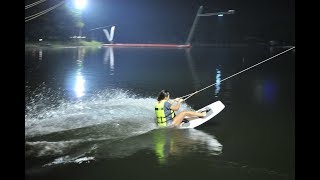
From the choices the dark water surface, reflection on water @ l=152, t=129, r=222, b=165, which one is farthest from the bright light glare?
reflection on water @ l=152, t=129, r=222, b=165

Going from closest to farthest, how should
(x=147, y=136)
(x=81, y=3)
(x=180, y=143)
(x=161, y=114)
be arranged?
(x=180, y=143), (x=147, y=136), (x=161, y=114), (x=81, y=3)

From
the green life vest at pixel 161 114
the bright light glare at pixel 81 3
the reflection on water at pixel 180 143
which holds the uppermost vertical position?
the bright light glare at pixel 81 3

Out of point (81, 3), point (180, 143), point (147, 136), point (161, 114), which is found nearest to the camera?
point (180, 143)

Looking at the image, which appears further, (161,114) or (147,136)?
(161,114)

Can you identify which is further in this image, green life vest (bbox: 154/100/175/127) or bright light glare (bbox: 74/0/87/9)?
bright light glare (bbox: 74/0/87/9)

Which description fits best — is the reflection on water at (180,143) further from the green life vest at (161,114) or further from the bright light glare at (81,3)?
the bright light glare at (81,3)

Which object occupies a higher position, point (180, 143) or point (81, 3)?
point (81, 3)

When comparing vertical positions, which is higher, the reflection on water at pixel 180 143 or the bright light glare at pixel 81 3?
the bright light glare at pixel 81 3

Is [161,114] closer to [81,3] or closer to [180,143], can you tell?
[180,143]

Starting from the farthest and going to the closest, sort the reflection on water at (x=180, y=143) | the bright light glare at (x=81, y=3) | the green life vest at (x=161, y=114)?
the bright light glare at (x=81, y=3), the green life vest at (x=161, y=114), the reflection on water at (x=180, y=143)

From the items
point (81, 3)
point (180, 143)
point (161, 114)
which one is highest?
point (81, 3)

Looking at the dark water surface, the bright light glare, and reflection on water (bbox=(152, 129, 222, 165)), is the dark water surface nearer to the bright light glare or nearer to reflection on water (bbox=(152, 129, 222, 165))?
reflection on water (bbox=(152, 129, 222, 165))

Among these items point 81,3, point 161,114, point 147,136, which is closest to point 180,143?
point 147,136

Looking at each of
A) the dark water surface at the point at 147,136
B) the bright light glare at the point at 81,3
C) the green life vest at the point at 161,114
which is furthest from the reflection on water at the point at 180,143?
the bright light glare at the point at 81,3
